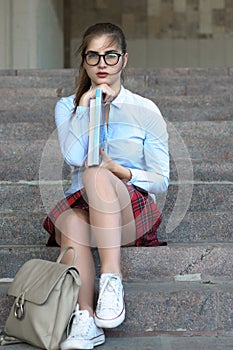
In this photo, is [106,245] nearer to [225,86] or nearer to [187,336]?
[187,336]

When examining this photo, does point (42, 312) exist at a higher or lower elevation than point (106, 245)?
lower

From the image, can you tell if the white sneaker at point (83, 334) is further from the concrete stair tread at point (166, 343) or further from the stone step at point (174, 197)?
the stone step at point (174, 197)

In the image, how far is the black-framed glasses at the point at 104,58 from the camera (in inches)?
108

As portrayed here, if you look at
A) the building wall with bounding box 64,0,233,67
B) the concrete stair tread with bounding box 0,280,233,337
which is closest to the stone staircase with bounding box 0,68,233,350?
the concrete stair tread with bounding box 0,280,233,337

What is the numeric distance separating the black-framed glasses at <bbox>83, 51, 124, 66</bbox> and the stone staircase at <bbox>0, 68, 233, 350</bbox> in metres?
0.68

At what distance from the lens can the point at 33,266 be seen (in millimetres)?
2473

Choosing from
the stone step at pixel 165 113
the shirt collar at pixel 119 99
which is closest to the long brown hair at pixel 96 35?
A: the shirt collar at pixel 119 99

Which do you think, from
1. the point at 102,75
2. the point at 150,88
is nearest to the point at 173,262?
the point at 102,75

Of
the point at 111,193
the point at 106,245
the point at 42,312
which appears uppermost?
the point at 111,193

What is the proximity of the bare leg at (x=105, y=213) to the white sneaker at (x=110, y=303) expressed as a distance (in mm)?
51

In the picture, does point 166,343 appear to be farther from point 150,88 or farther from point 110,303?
point 150,88

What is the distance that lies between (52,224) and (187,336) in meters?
0.66

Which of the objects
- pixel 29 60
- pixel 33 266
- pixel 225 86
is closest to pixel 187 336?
pixel 33 266

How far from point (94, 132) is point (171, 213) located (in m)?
0.87
